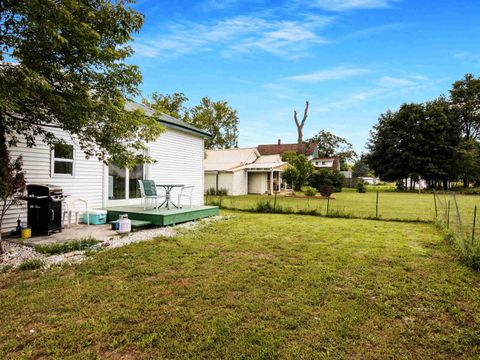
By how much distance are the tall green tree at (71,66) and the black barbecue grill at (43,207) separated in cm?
115

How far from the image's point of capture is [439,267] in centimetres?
428

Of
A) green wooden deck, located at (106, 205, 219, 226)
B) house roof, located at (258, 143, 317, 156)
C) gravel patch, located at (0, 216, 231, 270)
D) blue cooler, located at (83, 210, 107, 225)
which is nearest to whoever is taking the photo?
gravel patch, located at (0, 216, 231, 270)

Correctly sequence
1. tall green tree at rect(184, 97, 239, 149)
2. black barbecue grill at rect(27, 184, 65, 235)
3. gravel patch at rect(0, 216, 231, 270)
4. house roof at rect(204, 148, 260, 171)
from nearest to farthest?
gravel patch at rect(0, 216, 231, 270)
black barbecue grill at rect(27, 184, 65, 235)
house roof at rect(204, 148, 260, 171)
tall green tree at rect(184, 97, 239, 149)

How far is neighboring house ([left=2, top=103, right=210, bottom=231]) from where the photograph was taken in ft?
21.4

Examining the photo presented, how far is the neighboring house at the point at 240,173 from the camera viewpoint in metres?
20.9

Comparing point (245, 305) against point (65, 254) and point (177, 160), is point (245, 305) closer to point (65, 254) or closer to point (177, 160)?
point (65, 254)

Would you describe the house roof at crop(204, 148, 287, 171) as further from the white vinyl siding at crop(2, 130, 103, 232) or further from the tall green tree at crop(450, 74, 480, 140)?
the tall green tree at crop(450, 74, 480, 140)

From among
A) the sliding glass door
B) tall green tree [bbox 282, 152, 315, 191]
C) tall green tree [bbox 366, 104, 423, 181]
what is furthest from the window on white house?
tall green tree [bbox 366, 104, 423, 181]

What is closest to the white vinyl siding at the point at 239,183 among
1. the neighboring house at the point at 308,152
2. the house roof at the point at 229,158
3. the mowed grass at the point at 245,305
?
the house roof at the point at 229,158

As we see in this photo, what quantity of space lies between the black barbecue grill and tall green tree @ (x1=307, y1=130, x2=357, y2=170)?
54.3m

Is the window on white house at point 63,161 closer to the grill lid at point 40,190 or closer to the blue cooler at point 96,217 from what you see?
the grill lid at point 40,190

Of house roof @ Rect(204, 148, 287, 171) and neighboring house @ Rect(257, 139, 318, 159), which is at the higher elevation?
neighboring house @ Rect(257, 139, 318, 159)

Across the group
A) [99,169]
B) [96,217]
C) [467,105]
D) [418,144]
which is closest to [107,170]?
[99,169]

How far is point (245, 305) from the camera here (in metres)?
2.91
